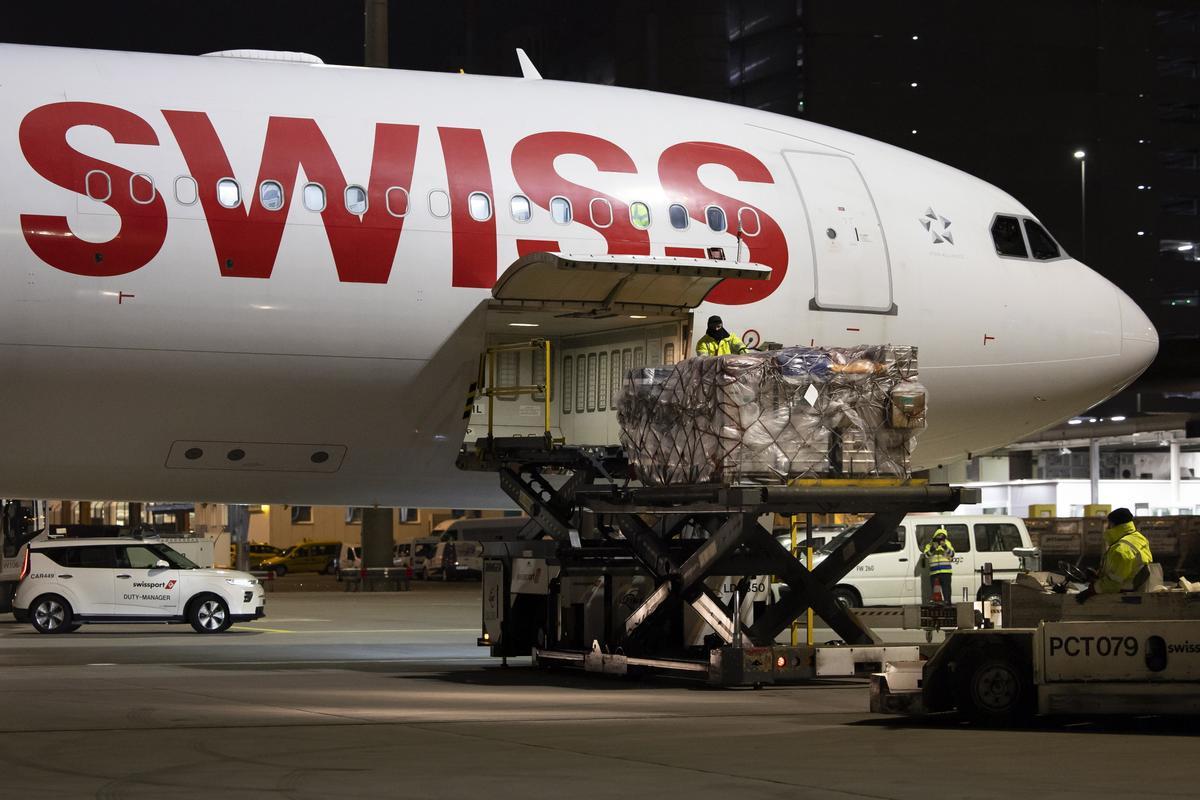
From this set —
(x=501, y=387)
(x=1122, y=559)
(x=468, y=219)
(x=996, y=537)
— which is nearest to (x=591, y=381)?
(x=501, y=387)

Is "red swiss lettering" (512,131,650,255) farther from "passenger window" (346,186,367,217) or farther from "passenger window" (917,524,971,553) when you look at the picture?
"passenger window" (917,524,971,553)

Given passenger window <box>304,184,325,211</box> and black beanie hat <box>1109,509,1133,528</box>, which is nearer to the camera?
black beanie hat <box>1109,509,1133,528</box>

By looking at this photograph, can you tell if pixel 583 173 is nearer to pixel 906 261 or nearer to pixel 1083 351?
pixel 906 261

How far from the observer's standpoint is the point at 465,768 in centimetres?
971

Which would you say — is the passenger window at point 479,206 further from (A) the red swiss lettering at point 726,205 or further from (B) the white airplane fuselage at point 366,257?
(A) the red swiss lettering at point 726,205

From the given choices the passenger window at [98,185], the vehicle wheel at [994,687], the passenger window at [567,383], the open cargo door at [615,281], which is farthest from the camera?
the passenger window at [567,383]

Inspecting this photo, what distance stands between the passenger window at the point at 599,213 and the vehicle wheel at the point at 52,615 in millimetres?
14918

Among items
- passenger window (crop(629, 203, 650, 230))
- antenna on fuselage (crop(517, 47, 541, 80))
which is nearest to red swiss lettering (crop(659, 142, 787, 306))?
passenger window (crop(629, 203, 650, 230))

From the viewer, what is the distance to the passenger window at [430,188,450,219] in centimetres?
1659

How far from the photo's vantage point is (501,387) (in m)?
18.1

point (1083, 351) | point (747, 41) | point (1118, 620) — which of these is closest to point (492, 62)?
point (747, 41)

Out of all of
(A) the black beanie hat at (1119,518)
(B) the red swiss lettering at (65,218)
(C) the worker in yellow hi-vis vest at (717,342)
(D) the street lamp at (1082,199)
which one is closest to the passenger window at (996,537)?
(C) the worker in yellow hi-vis vest at (717,342)

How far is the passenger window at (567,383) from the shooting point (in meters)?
18.5

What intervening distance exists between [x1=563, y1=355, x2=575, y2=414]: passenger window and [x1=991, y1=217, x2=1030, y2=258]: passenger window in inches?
212
